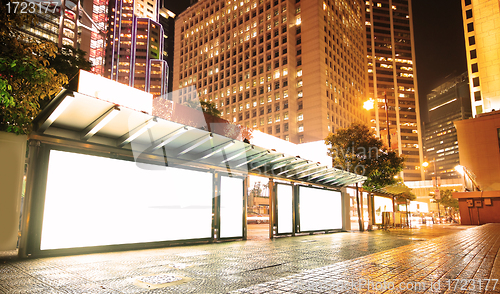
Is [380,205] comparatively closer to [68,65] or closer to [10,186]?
[10,186]

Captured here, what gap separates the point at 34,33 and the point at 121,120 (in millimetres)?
88137

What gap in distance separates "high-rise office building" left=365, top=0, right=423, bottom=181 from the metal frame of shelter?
138 meters

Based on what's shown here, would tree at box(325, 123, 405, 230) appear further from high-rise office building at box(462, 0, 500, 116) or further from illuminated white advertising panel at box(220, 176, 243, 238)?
high-rise office building at box(462, 0, 500, 116)

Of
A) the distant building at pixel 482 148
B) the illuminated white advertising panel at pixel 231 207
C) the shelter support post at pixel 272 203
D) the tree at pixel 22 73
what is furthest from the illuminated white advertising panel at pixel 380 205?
the distant building at pixel 482 148

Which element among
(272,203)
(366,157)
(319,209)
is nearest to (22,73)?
(272,203)

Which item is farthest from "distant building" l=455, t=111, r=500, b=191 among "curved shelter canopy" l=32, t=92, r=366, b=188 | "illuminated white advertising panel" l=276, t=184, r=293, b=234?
"curved shelter canopy" l=32, t=92, r=366, b=188

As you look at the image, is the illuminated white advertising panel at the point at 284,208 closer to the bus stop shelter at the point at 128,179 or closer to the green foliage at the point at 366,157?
the bus stop shelter at the point at 128,179

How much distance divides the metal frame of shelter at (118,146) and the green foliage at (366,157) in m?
11.7

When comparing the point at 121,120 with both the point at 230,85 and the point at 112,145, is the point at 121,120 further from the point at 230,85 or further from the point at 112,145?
the point at 230,85

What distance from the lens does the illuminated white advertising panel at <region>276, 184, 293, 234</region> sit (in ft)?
46.0

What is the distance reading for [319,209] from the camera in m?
16.8

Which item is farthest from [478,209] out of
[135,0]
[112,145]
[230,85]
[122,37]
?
[135,0]

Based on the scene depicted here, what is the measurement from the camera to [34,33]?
252 feet

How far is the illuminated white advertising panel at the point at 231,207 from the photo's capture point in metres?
11.7
